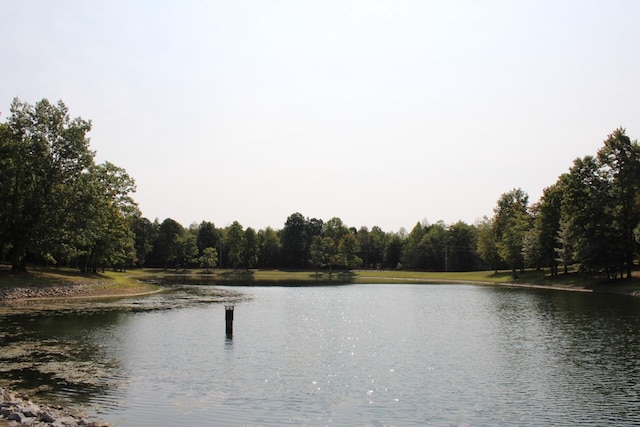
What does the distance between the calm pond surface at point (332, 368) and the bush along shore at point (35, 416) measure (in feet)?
3.28

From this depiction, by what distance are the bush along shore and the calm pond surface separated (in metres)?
1.00

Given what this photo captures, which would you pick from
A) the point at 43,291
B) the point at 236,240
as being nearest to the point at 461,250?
the point at 236,240

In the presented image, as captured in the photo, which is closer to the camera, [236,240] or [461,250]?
[236,240]

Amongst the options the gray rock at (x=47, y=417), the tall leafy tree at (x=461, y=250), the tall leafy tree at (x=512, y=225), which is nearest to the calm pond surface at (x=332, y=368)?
the gray rock at (x=47, y=417)

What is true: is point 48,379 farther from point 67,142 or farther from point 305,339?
point 67,142

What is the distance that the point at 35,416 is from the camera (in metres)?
A: 14.7

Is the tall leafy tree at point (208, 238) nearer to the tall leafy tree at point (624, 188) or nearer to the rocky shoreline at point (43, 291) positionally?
the rocky shoreline at point (43, 291)

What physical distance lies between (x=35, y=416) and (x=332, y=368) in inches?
513

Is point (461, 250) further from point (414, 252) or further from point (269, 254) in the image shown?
point (269, 254)

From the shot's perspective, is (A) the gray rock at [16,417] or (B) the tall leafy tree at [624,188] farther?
(B) the tall leafy tree at [624,188]

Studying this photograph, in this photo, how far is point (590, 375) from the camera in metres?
22.8

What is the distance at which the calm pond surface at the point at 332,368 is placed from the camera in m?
17.3

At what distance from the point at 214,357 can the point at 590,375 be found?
1756 centimetres

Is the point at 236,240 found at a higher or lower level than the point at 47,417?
higher
